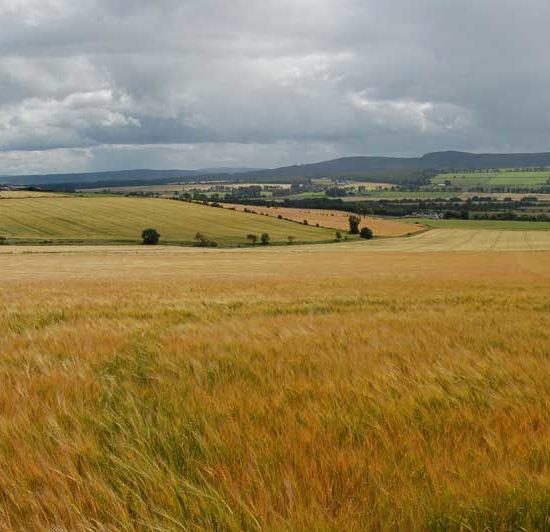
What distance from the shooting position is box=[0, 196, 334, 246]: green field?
8944cm

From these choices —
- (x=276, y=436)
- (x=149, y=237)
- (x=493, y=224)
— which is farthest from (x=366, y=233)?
(x=276, y=436)

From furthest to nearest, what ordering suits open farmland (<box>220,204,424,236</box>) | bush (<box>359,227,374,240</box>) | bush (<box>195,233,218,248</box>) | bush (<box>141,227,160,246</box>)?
open farmland (<box>220,204,424,236</box>), bush (<box>359,227,374,240</box>), bush (<box>195,233,218,248</box>), bush (<box>141,227,160,246</box>)

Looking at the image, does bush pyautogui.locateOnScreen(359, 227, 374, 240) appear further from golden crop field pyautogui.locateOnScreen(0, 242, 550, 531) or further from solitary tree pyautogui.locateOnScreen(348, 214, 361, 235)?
golden crop field pyautogui.locateOnScreen(0, 242, 550, 531)

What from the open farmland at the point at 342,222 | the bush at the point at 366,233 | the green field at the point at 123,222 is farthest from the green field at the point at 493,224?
the green field at the point at 123,222

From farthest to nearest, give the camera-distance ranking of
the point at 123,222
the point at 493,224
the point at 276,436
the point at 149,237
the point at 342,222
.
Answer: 1. the point at 493,224
2. the point at 342,222
3. the point at 123,222
4. the point at 149,237
5. the point at 276,436

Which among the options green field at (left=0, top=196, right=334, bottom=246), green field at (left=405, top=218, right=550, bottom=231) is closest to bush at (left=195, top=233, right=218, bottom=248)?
green field at (left=0, top=196, right=334, bottom=246)

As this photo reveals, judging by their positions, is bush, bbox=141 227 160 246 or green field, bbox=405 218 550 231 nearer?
bush, bbox=141 227 160 246

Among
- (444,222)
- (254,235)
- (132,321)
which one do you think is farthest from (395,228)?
(132,321)

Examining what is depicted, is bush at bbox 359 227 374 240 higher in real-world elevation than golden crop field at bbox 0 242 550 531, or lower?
lower

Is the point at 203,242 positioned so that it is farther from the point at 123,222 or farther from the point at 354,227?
the point at 354,227

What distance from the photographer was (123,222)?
102 metres

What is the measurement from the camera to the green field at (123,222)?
89438 millimetres

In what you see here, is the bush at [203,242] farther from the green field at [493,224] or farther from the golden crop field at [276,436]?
the golden crop field at [276,436]

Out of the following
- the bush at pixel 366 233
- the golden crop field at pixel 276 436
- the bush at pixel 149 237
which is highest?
the golden crop field at pixel 276 436
